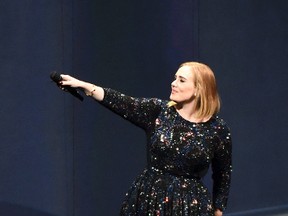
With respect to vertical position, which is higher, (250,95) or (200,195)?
(250,95)

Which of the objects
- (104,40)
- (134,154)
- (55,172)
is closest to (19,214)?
(55,172)

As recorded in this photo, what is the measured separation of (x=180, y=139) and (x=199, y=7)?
68.5 inches

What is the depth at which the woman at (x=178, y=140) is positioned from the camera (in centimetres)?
342

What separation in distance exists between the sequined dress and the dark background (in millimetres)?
986

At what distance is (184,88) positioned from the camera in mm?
3441

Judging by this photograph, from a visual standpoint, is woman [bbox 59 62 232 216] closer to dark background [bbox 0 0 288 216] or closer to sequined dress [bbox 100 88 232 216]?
sequined dress [bbox 100 88 232 216]

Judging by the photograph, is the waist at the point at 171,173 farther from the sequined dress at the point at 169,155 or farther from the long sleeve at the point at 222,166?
the long sleeve at the point at 222,166

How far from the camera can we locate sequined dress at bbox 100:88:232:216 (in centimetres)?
342

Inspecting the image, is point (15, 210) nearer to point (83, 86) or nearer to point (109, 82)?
point (109, 82)

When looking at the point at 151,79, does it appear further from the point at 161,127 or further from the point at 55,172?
the point at 161,127

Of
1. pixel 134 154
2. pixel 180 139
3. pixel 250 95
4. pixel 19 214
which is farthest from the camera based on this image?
pixel 250 95

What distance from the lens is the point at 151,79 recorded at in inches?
187

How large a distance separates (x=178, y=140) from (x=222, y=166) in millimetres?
322

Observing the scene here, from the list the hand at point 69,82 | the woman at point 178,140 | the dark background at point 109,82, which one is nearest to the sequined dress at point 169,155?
the woman at point 178,140
